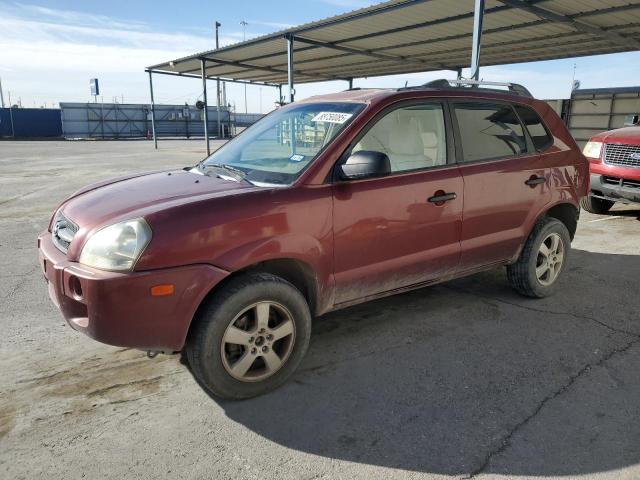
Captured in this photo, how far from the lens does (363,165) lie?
2914mm

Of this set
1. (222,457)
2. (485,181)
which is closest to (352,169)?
(485,181)

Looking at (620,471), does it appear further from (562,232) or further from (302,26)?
(302,26)

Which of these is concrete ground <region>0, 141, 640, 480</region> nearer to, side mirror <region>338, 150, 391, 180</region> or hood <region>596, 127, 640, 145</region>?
side mirror <region>338, 150, 391, 180</region>

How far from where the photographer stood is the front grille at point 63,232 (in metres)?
2.76

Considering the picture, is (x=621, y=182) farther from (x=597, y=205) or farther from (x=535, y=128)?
(x=535, y=128)

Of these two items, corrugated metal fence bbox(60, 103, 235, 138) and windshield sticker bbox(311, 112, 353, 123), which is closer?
windshield sticker bbox(311, 112, 353, 123)

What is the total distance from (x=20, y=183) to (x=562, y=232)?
12618 mm

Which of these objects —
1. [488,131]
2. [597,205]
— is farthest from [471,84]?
[597,205]

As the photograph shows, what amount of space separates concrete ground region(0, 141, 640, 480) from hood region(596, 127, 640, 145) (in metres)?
4.12

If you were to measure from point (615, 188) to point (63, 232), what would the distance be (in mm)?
7555

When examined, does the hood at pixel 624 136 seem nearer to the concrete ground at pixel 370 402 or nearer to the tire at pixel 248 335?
the concrete ground at pixel 370 402

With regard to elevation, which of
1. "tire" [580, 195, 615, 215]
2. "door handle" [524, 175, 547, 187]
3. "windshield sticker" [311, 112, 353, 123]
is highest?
Answer: "windshield sticker" [311, 112, 353, 123]

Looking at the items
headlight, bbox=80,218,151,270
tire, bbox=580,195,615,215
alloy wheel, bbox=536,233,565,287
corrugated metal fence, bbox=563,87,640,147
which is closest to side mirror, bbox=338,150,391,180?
headlight, bbox=80,218,151,270

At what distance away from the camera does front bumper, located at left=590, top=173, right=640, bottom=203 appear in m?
7.15
